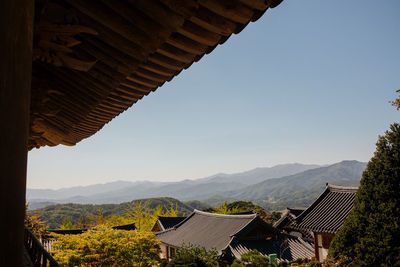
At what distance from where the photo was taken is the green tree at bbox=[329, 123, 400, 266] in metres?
8.51

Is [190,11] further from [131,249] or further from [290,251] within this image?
[290,251]

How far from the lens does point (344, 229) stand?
31.3ft

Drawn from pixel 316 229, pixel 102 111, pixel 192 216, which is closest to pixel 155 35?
pixel 102 111

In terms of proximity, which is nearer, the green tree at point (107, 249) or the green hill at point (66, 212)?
the green tree at point (107, 249)

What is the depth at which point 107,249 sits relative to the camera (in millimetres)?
9570

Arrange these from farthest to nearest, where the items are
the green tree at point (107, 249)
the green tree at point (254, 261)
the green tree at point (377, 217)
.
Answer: the green tree at point (254, 261), the green tree at point (107, 249), the green tree at point (377, 217)

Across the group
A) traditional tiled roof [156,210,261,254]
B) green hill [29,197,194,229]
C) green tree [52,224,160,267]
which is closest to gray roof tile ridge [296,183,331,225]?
traditional tiled roof [156,210,261,254]

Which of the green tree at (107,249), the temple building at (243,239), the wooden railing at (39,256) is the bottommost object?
the temple building at (243,239)

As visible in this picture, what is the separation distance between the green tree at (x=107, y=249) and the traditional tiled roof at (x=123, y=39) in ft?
27.3

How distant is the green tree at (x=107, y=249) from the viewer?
9.32m

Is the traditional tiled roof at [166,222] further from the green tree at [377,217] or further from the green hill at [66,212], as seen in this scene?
the green hill at [66,212]

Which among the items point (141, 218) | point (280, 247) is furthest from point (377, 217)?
point (141, 218)

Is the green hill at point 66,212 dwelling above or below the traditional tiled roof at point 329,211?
below

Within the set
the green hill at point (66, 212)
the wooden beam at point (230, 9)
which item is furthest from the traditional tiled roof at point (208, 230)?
the green hill at point (66, 212)
